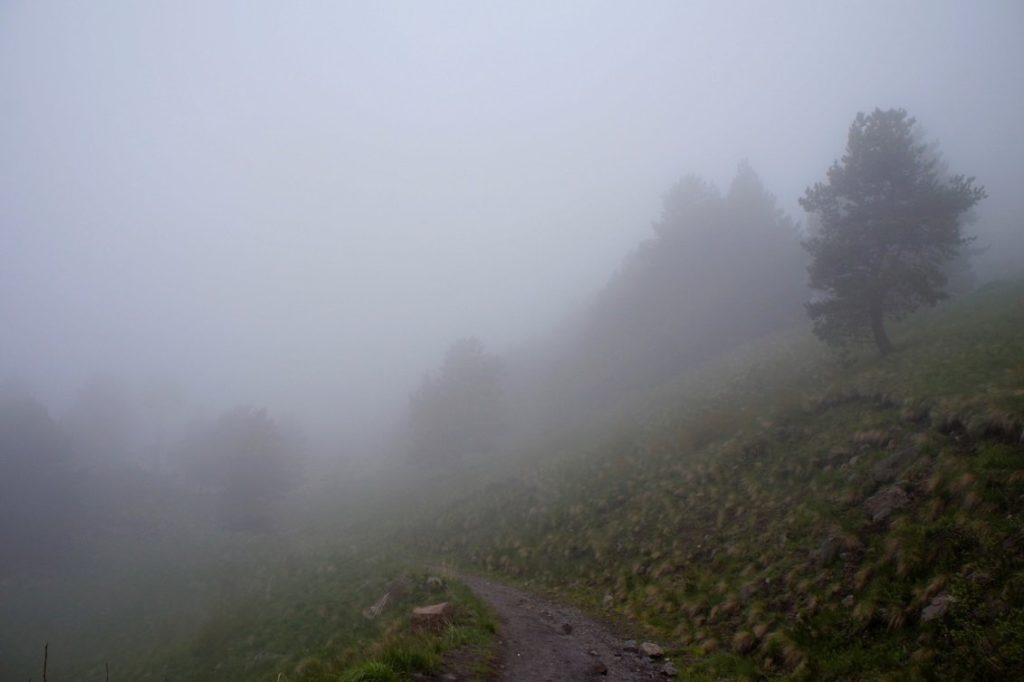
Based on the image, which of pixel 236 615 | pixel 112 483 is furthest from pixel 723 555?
pixel 112 483

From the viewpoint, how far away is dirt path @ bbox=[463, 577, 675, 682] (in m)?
8.86

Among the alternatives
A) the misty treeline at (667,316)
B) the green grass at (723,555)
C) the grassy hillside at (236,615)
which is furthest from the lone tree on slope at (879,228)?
the grassy hillside at (236,615)

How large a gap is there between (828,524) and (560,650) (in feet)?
22.1

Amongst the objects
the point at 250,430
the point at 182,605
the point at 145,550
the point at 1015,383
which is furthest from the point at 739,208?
the point at 145,550

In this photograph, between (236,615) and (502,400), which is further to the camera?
(502,400)

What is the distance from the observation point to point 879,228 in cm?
2103

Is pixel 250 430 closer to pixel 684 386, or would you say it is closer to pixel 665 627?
pixel 684 386

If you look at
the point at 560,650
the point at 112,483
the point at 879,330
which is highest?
the point at 879,330

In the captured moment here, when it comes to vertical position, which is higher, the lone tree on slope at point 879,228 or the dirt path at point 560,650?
the lone tree on slope at point 879,228

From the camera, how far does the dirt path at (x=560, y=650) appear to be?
8.86 metres

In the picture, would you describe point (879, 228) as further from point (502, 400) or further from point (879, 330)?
point (502, 400)

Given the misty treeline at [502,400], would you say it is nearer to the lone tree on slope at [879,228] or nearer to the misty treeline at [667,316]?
the misty treeline at [667,316]

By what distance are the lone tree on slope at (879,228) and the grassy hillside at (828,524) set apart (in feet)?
7.59

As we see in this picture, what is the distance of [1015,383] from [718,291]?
34.5 m
